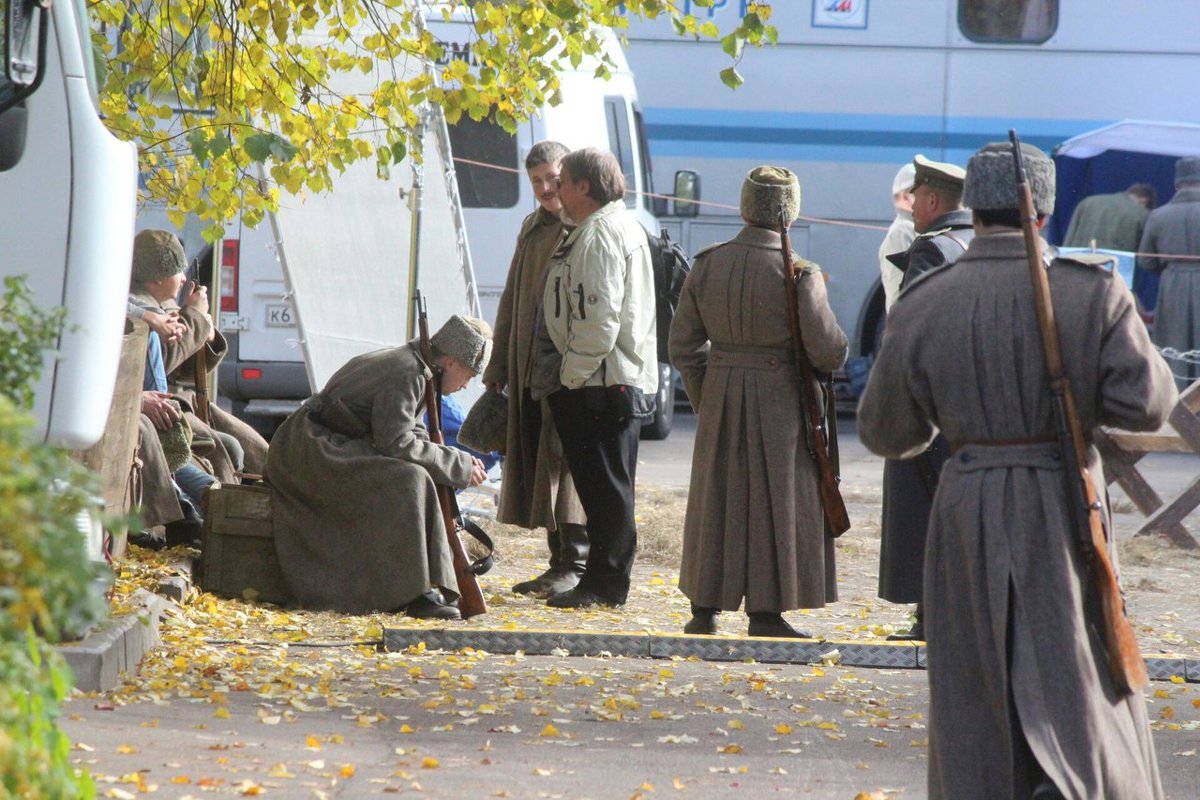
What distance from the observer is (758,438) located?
6.30m

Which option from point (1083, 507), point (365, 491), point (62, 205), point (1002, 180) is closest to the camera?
point (1083, 507)

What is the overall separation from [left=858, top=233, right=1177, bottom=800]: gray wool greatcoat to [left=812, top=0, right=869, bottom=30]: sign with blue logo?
12540 millimetres

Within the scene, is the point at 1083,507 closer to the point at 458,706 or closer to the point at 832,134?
the point at 458,706

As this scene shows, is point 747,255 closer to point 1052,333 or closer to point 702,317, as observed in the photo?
point 702,317

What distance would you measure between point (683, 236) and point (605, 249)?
29.9ft

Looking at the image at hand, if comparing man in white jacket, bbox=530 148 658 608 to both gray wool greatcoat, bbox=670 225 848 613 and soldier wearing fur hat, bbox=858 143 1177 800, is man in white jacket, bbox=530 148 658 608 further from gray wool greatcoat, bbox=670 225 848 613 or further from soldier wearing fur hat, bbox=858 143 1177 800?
soldier wearing fur hat, bbox=858 143 1177 800

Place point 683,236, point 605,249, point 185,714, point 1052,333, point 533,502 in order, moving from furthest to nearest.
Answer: point 683,236 < point 533,502 < point 605,249 < point 185,714 < point 1052,333

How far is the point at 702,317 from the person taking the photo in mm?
6414

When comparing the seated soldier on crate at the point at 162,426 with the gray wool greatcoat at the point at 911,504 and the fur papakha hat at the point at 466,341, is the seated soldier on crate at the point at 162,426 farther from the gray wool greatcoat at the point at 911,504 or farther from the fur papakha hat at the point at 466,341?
the gray wool greatcoat at the point at 911,504

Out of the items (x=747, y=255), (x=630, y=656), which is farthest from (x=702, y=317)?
(x=630, y=656)

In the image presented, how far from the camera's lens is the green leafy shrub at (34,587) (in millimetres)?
2023

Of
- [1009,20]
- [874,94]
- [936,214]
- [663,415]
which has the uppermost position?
[1009,20]

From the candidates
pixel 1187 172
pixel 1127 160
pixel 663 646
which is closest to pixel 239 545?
pixel 663 646

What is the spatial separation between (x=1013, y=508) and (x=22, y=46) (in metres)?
3.06
